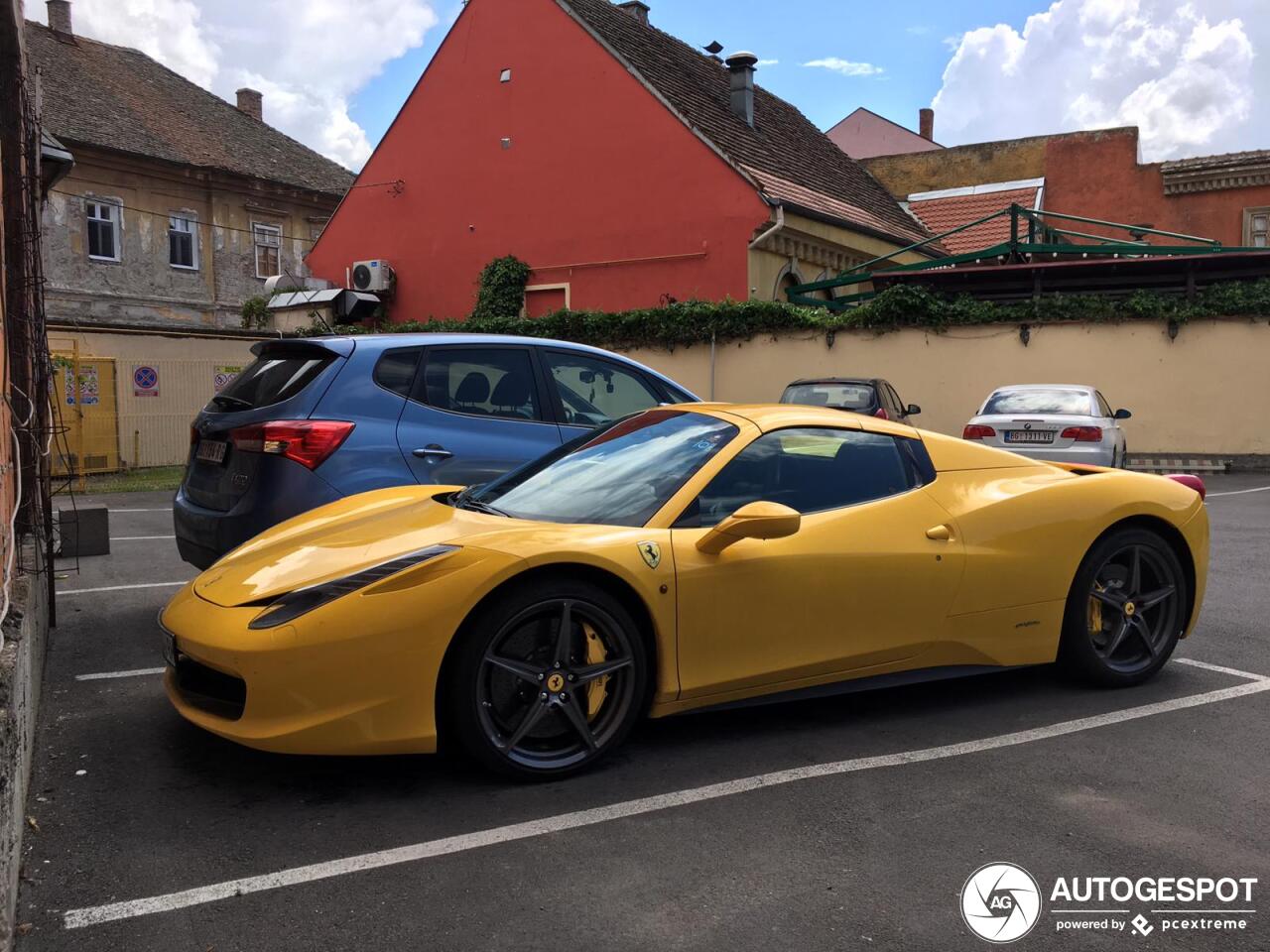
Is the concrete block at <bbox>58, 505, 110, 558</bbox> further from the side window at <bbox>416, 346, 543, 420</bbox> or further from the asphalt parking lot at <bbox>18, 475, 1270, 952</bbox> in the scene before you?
the side window at <bbox>416, 346, 543, 420</bbox>

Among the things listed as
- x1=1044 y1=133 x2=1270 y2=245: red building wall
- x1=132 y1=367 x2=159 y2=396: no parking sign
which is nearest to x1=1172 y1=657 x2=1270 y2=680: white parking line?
x1=132 y1=367 x2=159 y2=396: no parking sign

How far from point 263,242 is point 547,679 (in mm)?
30851

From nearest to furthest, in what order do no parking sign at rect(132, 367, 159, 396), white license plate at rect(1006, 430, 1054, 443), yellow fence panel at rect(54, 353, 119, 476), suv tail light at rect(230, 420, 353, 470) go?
1. suv tail light at rect(230, 420, 353, 470)
2. white license plate at rect(1006, 430, 1054, 443)
3. yellow fence panel at rect(54, 353, 119, 476)
4. no parking sign at rect(132, 367, 159, 396)

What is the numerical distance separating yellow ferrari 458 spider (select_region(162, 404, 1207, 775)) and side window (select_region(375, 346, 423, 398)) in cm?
91

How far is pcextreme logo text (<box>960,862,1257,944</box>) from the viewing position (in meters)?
2.75

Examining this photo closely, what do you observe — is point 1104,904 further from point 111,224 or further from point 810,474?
point 111,224

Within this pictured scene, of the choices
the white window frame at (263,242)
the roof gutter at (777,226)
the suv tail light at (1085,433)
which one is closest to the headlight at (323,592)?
the suv tail light at (1085,433)

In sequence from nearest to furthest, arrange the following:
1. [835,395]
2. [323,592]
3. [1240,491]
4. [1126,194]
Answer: [323,592], [835,395], [1240,491], [1126,194]

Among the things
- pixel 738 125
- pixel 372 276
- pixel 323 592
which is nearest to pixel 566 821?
pixel 323 592

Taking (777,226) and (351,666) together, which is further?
(777,226)

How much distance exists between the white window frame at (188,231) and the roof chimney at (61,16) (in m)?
6.83

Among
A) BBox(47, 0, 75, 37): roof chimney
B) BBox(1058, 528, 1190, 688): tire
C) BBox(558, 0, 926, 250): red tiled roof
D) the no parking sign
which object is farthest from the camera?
BBox(47, 0, 75, 37): roof chimney

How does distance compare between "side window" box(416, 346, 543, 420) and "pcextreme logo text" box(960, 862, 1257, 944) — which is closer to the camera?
"pcextreme logo text" box(960, 862, 1257, 944)

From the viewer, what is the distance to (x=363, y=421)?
5.37m
